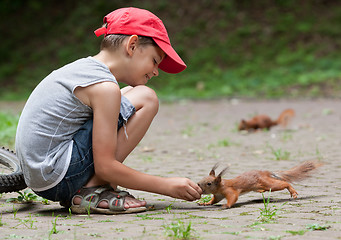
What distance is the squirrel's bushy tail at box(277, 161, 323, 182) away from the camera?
155 inches

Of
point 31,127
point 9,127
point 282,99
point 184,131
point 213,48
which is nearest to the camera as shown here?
point 31,127

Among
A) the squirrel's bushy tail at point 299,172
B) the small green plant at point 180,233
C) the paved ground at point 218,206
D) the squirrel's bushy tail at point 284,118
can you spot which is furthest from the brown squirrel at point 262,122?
the small green plant at point 180,233

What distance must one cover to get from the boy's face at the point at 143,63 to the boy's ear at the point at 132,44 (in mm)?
25

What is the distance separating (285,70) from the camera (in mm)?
15750

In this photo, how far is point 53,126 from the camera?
3.43m

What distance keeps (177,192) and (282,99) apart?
32.7 ft

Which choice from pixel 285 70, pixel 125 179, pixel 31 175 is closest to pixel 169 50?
pixel 125 179

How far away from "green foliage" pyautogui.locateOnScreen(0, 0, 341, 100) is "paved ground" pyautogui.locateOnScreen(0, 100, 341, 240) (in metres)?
4.38

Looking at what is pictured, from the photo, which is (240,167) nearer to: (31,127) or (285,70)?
(31,127)

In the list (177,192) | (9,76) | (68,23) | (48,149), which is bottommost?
(177,192)

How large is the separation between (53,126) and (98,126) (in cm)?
32

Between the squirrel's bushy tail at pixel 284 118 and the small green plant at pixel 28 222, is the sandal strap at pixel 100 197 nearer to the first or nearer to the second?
the small green plant at pixel 28 222

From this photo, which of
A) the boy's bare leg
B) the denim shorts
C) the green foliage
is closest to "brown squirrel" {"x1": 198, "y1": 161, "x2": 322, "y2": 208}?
the boy's bare leg

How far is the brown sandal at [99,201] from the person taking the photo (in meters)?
3.47
